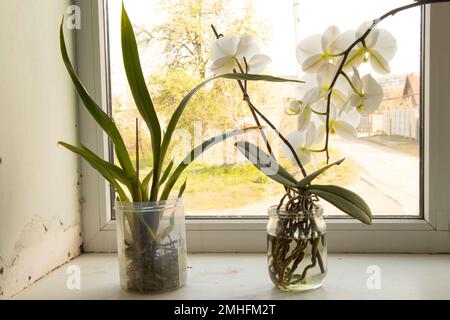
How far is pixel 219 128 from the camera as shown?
90cm

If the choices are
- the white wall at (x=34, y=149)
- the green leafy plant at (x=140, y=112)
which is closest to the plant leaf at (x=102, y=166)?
the green leafy plant at (x=140, y=112)

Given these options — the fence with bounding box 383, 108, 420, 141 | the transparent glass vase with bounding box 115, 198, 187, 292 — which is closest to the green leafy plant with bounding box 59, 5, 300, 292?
the transparent glass vase with bounding box 115, 198, 187, 292

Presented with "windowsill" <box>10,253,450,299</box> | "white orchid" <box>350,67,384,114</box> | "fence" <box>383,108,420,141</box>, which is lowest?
"windowsill" <box>10,253,450,299</box>

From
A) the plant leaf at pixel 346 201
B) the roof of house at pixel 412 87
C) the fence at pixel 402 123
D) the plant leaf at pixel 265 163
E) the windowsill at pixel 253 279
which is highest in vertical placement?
the roof of house at pixel 412 87

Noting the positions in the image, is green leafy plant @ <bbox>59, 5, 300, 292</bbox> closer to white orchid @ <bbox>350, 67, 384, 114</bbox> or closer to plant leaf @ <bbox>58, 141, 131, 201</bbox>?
plant leaf @ <bbox>58, 141, 131, 201</bbox>

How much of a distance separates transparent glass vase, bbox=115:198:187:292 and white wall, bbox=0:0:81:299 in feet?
0.49

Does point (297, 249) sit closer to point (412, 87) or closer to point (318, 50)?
point (318, 50)

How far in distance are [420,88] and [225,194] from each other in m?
0.44

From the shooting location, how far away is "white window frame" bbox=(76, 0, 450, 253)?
0.83 meters

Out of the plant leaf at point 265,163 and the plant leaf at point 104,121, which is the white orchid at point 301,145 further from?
the plant leaf at point 104,121

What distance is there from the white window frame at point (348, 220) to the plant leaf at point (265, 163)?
0.75 ft

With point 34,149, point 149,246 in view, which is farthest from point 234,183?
point 34,149

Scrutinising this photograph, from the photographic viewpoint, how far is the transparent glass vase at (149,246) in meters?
0.69
